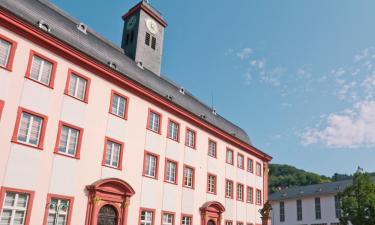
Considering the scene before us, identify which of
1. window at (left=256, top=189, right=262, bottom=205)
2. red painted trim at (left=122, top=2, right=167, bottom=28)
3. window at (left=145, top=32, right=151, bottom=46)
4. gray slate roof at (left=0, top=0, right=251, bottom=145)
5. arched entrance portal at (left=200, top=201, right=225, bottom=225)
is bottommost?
arched entrance portal at (left=200, top=201, right=225, bottom=225)

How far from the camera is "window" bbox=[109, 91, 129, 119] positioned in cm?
2345

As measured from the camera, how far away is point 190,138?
30.4 meters

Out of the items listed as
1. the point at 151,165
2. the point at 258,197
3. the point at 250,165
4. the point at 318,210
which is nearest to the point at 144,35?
the point at 151,165

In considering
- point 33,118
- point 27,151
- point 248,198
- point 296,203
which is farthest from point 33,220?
point 296,203

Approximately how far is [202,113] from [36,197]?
18.4 m

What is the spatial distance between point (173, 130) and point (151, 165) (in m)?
4.01

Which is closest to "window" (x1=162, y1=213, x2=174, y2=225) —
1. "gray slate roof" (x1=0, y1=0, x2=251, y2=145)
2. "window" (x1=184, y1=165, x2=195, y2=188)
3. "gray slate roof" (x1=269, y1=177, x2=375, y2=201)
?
"window" (x1=184, y1=165, x2=195, y2=188)

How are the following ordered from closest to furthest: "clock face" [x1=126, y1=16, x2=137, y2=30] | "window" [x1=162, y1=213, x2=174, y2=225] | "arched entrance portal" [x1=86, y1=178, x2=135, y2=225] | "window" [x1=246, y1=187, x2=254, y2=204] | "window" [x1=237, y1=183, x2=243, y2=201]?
"arched entrance portal" [x1=86, y1=178, x2=135, y2=225] < "window" [x1=162, y1=213, x2=174, y2=225] < "clock face" [x1=126, y1=16, x2=137, y2=30] < "window" [x1=237, y1=183, x2=243, y2=201] < "window" [x1=246, y1=187, x2=254, y2=204]

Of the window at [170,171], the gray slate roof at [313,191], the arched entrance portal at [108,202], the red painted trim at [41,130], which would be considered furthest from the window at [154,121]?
the gray slate roof at [313,191]

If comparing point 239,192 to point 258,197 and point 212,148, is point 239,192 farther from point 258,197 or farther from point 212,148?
point 212,148

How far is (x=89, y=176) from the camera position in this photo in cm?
2072

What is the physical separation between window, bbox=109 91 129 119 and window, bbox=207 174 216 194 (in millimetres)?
11269

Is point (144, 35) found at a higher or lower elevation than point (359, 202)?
higher

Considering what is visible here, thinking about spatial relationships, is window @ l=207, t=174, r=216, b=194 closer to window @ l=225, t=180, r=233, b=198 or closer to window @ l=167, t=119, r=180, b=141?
window @ l=225, t=180, r=233, b=198
